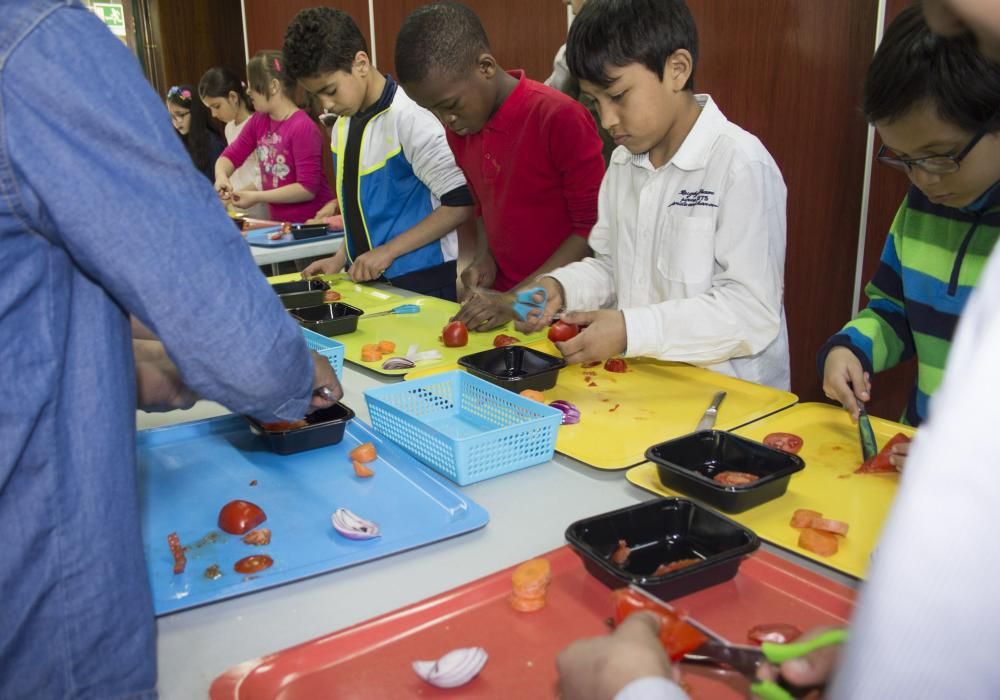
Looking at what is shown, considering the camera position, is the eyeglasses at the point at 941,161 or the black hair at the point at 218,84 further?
the black hair at the point at 218,84

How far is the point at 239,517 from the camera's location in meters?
1.14

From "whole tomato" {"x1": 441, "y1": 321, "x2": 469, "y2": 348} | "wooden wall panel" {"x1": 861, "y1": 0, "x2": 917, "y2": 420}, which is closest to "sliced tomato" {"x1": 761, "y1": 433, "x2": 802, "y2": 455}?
"whole tomato" {"x1": 441, "y1": 321, "x2": 469, "y2": 348}

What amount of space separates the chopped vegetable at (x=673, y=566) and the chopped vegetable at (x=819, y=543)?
15cm

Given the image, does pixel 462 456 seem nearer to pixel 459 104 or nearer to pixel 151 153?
pixel 151 153

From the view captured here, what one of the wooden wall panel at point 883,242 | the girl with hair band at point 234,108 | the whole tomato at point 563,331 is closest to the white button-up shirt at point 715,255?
the whole tomato at point 563,331

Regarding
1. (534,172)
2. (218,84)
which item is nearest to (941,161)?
(534,172)

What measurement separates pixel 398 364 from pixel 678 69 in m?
0.88

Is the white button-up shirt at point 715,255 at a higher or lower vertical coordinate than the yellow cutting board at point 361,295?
higher

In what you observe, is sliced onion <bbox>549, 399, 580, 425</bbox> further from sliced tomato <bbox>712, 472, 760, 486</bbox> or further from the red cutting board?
the red cutting board

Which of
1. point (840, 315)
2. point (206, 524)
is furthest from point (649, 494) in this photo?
point (840, 315)

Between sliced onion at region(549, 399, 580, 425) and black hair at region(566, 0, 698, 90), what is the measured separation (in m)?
0.70

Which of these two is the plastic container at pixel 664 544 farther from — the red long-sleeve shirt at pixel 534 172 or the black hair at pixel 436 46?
the black hair at pixel 436 46

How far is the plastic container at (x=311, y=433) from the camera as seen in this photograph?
137cm

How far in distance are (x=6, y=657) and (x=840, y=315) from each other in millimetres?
3167
